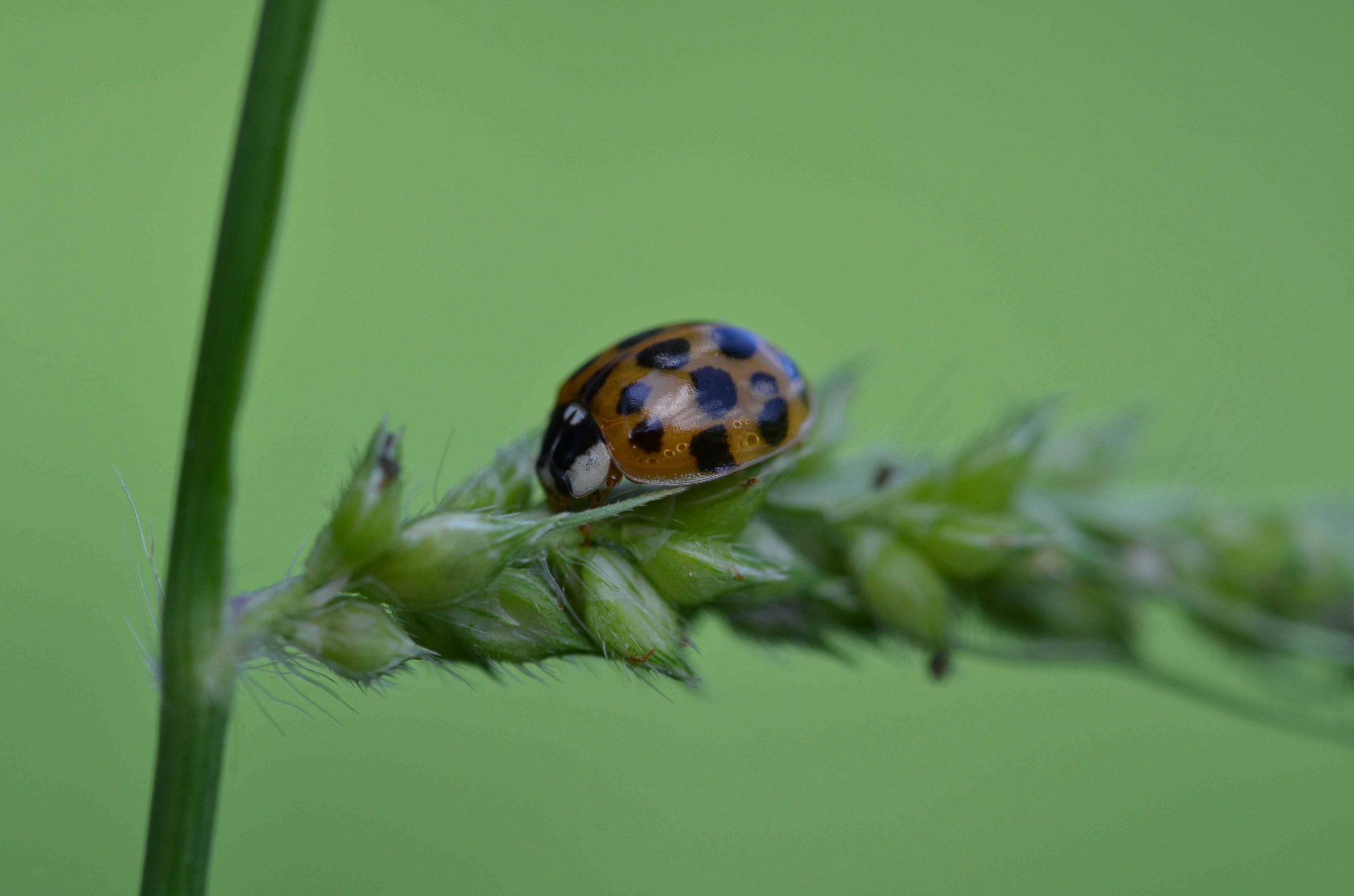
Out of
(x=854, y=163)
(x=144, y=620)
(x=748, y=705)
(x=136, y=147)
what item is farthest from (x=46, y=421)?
(x=854, y=163)

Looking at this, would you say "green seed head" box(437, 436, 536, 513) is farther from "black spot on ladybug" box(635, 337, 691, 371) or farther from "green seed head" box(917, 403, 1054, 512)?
"green seed head" box(917, 403, 1054, 512)

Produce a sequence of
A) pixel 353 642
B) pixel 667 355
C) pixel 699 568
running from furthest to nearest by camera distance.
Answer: pixel 667 355 < pixel 699 568 < pixel 353 642

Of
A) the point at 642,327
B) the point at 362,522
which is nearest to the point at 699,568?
the point at 362,522

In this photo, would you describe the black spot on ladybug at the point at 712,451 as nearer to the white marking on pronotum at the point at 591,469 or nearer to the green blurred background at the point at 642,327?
the white marking on pronotum at the point at 591,469

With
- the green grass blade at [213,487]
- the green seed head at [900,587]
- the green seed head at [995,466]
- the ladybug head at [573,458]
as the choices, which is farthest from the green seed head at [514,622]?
the green seed head at [995,466]

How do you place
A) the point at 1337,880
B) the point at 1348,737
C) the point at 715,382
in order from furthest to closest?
the point at 1337,880 < the point at 715,382 < the point at 1348,737

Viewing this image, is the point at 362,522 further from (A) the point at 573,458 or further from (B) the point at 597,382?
(B) the point at 597,382

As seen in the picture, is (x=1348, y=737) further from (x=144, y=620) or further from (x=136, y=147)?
(x=136, y=147)
